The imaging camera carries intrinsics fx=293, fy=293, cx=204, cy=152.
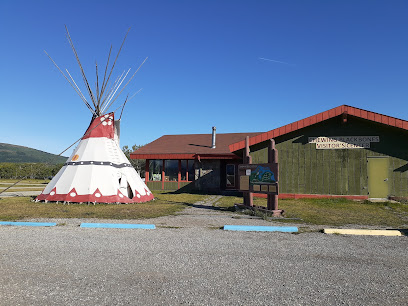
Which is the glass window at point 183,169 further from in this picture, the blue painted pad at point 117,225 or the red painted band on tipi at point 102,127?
the blue painted pad at point 117,225

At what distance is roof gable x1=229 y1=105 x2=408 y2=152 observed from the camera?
15.0m

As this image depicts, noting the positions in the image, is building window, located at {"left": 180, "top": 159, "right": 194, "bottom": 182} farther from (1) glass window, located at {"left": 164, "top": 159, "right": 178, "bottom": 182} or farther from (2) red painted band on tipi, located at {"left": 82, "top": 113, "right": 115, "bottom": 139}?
(2) red painted band on tipi, located at {"left": 82, "top": 113, "right": 115, "bottom": 139}

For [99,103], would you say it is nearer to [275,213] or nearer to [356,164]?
[275,213]

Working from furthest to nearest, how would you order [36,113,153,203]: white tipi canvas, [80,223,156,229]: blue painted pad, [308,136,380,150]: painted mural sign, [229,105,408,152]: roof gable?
[308,136,380,150]: painted mural sign
[229,105,408,152]: roof gable
[36,113,153,203]: white tipi canvas
[80,223,156,229]: blue painted pad

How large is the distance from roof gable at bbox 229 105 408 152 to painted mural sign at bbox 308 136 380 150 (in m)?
1.12

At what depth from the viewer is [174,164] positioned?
25406 millimetres

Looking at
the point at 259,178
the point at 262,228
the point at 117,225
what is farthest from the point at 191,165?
the point at 262,228

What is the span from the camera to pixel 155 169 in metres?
26.0

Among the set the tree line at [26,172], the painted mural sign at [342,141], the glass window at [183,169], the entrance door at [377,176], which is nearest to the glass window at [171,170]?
the glass window at [183,169]

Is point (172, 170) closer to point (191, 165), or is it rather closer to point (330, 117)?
point (191, 165)

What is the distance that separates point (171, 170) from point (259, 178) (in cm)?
1490

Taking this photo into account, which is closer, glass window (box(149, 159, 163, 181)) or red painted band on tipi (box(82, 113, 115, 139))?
red painted band on tipi (box(82, 113, 115, 139))

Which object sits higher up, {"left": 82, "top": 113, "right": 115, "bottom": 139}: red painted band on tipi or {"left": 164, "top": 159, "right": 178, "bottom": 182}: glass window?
{"left": 82, "top": 113, "right": 115, "bottom": 139}: red painted band on tipi

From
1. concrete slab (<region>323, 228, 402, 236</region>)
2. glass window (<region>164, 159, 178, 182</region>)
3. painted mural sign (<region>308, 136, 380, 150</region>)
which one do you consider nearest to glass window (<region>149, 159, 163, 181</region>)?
glass window (<region>164, 159, 178, 182</region>)
